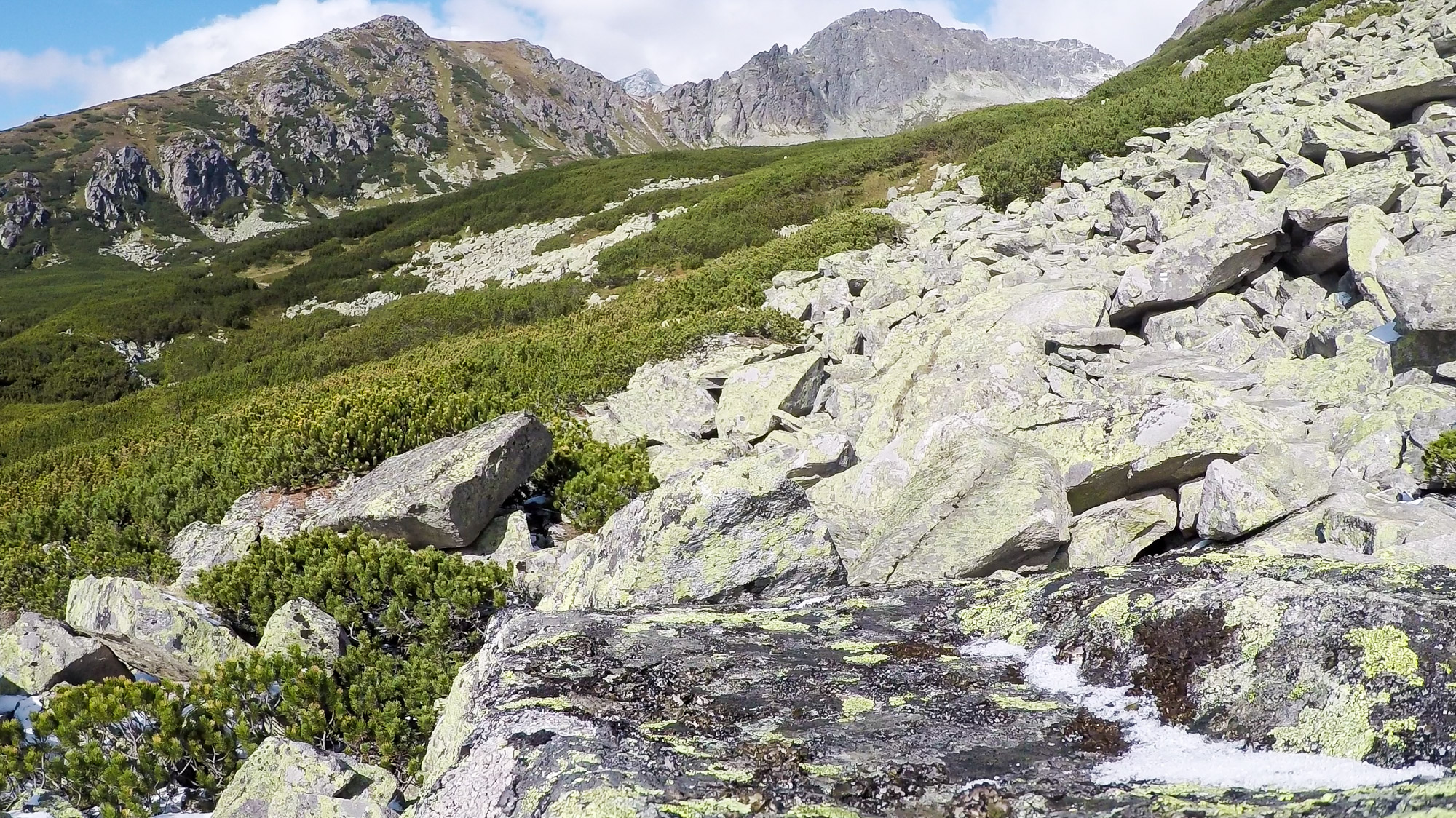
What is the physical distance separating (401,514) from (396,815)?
15.2 feet

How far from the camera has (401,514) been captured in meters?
8.94

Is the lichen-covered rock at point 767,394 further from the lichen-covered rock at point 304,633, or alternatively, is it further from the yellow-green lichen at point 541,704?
the yellow-green lichen at point 541,704

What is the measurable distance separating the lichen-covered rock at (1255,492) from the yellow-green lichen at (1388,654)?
3246mm

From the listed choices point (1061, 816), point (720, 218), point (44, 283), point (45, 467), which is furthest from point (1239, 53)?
point (44, 283)

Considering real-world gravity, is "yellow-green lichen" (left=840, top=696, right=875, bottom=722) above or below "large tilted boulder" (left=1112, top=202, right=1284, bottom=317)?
below

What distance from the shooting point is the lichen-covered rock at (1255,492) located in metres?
5.82

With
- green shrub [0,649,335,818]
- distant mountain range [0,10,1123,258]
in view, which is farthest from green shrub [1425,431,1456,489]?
distant mountain range [0,10,1123,258]

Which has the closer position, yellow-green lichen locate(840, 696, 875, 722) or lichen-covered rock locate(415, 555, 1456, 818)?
lichen-covered rock locate(415, 555, 1456, 818)

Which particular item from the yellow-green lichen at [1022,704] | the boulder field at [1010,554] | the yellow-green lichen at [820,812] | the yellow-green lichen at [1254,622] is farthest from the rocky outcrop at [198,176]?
the yellow-green lichen at [1254,622]

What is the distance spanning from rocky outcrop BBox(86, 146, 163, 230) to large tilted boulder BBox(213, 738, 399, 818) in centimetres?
14730

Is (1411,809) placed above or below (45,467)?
below

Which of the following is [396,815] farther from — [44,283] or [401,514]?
[44,283]

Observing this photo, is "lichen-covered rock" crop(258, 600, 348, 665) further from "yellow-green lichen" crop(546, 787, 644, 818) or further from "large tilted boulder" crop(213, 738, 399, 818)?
"yellow-green lichen" crop(546, 787, 644, 818)

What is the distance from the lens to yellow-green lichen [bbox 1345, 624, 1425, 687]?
265 cm
